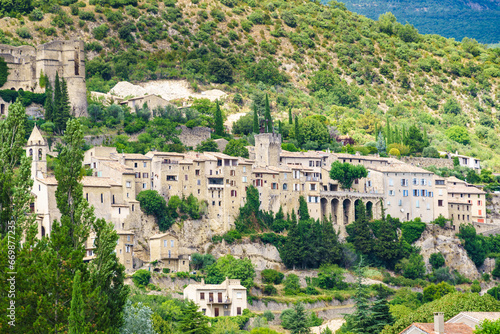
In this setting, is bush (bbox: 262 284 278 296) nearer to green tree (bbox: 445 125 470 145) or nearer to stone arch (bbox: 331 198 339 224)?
stone arch (bbox: 331 198 339 224)

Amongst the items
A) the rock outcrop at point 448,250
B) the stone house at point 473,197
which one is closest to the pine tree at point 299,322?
the rock outcrop at point 448,250

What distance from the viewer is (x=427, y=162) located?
112 meters

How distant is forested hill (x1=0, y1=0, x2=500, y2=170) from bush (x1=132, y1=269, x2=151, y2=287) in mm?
35143

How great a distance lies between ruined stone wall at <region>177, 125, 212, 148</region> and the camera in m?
98.3

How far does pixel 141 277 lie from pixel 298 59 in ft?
270

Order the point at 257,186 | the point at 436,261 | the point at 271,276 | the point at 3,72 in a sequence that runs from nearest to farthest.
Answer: the point at 271,276 < the point at 257,186 < the point at 436,261 < the point at 3,72

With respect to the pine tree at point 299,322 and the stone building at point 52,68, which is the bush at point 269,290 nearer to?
the pine tree at point 299,322

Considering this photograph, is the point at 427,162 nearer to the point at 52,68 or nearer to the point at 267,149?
the point at 267,149

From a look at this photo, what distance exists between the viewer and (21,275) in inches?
1610

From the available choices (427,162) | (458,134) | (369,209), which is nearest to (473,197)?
(427,162)

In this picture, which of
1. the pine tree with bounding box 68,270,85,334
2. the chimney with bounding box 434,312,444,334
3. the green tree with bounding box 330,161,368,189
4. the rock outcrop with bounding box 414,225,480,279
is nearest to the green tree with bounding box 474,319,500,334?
the chimney with bounding box 434,312,444,334

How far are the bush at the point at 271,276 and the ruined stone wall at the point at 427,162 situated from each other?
3214cm

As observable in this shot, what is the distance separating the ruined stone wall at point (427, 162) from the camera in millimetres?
110619

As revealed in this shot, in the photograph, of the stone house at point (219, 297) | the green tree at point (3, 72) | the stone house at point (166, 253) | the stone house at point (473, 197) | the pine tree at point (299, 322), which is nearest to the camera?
the pine tree at point (299, 322)
